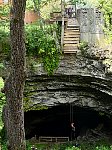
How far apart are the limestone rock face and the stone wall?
0.81 metres

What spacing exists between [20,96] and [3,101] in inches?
77.1

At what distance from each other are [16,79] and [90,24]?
5.37 metres

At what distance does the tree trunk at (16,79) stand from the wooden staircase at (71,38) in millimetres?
4387

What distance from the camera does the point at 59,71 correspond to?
1321cm

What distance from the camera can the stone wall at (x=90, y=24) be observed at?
43.5 feet

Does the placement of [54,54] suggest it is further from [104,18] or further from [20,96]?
[20,96]

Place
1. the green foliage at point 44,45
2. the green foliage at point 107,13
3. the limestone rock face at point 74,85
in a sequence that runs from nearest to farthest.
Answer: the green foliage at point 107,13 → the green foliage at point 44,45 → the limestone rock face at point 74,85

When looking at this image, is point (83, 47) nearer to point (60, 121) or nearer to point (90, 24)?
point (90, 24)

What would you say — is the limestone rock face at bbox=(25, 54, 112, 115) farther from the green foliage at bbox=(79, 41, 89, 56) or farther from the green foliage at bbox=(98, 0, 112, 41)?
the green foliage at bbox=(98, 0, 112, 41)

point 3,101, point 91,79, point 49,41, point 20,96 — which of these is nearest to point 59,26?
point 49,41

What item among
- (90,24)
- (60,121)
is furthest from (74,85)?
(60,121)

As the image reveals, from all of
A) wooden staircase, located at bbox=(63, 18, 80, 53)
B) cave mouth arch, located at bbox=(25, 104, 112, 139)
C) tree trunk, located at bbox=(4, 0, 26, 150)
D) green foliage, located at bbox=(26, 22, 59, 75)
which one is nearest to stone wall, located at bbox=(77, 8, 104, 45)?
wooden staircase, located at bbox=(63, 18, 80, 53)

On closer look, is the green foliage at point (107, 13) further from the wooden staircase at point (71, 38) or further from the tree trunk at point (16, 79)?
the tree trunk at point (16, 79)

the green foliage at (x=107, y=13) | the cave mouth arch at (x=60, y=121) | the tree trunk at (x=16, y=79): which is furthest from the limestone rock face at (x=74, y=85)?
the tree trunk at (x=16, y=79)
